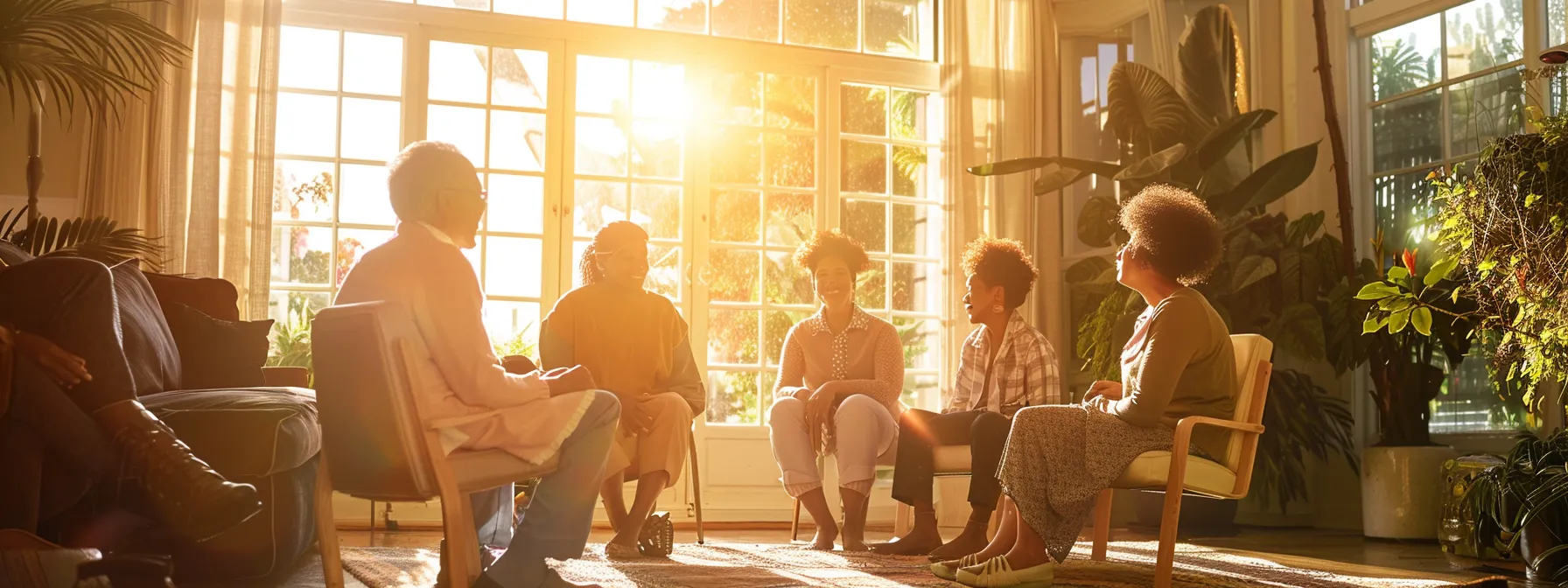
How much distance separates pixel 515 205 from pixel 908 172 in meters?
1.90

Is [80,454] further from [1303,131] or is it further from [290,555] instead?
[1303,131]

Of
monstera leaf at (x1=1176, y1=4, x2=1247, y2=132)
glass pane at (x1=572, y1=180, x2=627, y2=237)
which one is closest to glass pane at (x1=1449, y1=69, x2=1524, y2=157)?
monstera leaf at (x1=1176, y1=4, x2=1247, y2=132)

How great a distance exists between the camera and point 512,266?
555 cm

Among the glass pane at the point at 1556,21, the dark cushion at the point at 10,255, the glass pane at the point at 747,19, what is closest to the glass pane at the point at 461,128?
the glass pane at the point at 747,19

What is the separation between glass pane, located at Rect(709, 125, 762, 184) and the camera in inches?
231

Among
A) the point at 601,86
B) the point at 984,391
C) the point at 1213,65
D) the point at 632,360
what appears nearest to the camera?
the point at 632,360

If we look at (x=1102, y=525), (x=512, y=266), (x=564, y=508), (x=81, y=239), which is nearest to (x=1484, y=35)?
(x=1102, y=525)

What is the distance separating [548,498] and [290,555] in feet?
3.21

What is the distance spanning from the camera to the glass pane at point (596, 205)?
5629mm

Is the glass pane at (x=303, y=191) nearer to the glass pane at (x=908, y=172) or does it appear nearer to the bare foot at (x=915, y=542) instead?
the glass pane at (x=908, y=172)

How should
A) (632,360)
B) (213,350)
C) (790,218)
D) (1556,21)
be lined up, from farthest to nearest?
(790,218)
(1556,21)
(632,360)
(213,350)

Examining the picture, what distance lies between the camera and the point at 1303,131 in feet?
18.3

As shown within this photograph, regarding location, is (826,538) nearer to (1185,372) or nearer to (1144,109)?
(1185,372)

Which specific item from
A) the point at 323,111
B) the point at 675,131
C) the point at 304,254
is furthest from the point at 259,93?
the point at 675,131
